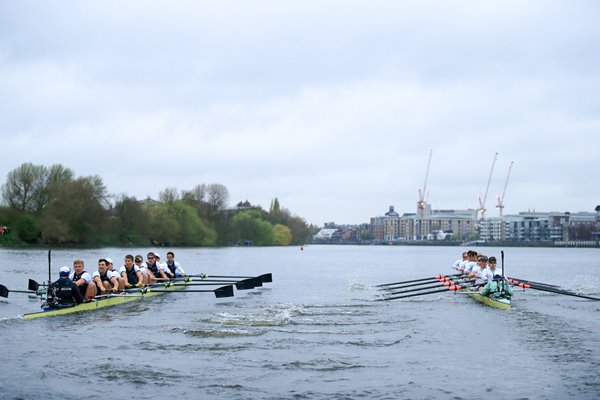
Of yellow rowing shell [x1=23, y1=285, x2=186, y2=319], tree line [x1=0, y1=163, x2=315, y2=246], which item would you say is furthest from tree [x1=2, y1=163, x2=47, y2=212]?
yellow rowing shell [x1=23, y1=285, x2=186, y2=319]

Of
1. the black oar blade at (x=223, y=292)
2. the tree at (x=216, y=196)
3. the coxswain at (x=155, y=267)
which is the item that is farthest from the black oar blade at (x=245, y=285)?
the tree at (x=216, y=196)

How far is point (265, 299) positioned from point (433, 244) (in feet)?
521

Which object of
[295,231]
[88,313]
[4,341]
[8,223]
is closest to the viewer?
[4,341]

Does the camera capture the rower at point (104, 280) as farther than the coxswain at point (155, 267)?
No

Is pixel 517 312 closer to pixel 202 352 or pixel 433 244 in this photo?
pixel 202 352

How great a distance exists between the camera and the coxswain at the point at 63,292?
14.7 metres

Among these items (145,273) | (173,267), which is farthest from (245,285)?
(145,273)

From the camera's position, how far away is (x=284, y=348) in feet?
38.1

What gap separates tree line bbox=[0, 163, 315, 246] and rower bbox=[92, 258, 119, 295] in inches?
1637

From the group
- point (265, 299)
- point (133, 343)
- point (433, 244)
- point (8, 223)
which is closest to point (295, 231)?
point (433, 244)

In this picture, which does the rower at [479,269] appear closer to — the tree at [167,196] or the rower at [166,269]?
the rower at [166,269]

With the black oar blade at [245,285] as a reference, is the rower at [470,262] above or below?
above

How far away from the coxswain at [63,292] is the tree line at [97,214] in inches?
1698

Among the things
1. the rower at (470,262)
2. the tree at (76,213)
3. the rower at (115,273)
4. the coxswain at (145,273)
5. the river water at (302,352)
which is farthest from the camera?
the tree at (76,213)
